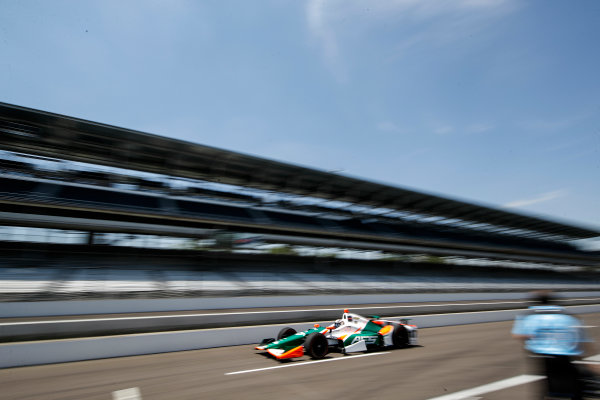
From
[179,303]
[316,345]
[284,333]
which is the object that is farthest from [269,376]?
[179,303]

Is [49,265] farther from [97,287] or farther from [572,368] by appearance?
[572,368]

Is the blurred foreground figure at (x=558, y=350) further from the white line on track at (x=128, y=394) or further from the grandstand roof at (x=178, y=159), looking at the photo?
the grandstand roof at (x=178, y=159)

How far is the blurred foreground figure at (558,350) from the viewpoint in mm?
3162

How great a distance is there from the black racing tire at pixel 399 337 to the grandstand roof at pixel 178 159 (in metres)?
11.5


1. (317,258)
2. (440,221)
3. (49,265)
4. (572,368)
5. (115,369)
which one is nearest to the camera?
(572,368)

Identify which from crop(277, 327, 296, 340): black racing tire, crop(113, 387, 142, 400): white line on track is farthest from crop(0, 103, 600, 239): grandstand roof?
crop(113, 387, 142, 400): white line on track

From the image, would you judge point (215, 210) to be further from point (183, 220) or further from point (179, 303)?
point (179, 303)

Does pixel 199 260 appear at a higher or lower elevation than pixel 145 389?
higher

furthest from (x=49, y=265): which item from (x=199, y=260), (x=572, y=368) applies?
(x=572, y=368)

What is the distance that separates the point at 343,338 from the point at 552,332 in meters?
5.53

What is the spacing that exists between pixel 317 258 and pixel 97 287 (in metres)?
13.6

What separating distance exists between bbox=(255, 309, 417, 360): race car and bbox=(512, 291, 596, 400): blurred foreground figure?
4.81m

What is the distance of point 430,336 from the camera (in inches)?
447

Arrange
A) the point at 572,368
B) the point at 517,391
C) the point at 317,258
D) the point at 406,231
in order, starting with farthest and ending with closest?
the point at 406,231 < the point at 317,258 < the point at 517,391 < the point at 572,368
